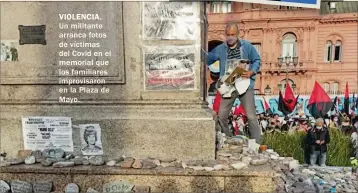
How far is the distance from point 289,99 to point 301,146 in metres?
2.44

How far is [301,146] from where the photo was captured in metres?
5.00

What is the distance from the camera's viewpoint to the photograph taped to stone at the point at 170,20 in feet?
8.67

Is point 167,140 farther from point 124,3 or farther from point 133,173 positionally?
point 124,3

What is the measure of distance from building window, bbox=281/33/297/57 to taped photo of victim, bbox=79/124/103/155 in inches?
209

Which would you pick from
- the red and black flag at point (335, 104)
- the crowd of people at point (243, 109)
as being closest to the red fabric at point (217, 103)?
the crowd of people at point (243, 109)

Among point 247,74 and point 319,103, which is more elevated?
point 247,74

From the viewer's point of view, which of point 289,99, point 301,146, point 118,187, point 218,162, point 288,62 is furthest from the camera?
point 289,99

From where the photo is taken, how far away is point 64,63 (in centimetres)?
275

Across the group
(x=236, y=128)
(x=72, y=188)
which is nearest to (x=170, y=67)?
(x=72, y=188)

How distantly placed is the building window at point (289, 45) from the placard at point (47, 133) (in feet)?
17.9

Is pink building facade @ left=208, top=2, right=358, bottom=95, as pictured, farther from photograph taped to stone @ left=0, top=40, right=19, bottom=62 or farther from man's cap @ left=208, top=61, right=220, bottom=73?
photograph taped to stone @ left=0, top=40, right=19, bottom=62

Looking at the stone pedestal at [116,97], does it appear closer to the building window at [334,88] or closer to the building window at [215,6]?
the building window at [215,6]

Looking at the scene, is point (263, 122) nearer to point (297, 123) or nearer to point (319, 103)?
point (297, 123)

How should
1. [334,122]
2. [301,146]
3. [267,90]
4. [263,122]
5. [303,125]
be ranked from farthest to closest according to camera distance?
[267,90]
[334,122]
[263,122]
[303,125]
[301,146]
